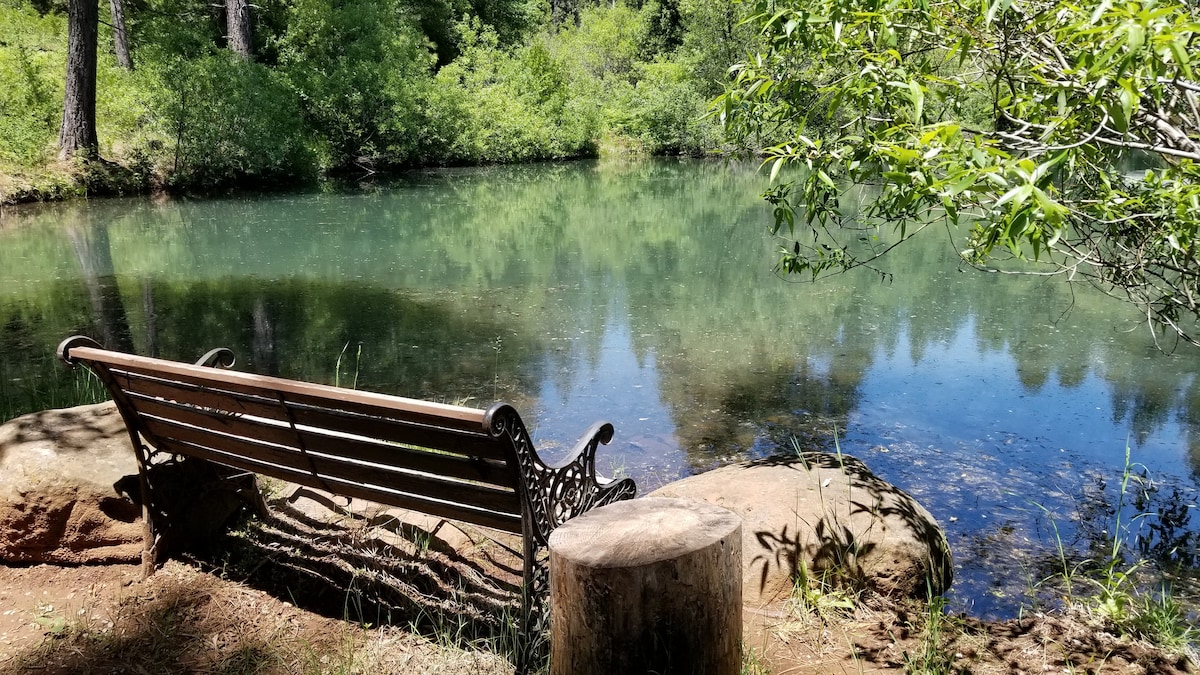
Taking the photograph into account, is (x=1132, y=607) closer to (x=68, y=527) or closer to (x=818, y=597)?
(x=818, y=597)

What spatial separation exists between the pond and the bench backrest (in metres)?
2.61

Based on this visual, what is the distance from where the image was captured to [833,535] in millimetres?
3582

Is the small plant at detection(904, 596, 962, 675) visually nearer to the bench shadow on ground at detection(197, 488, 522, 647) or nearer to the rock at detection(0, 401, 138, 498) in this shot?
the bench shadow on ground at detection(197, 488, 522, 647)

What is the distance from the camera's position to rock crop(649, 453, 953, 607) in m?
3.52

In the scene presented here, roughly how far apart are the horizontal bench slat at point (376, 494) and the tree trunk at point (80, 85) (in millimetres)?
19723

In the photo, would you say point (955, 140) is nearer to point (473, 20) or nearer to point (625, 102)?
point (473, 20)

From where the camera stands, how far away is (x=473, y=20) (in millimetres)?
39000

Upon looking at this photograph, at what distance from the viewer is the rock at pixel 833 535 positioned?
139 inches

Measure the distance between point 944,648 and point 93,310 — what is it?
33.0 ft

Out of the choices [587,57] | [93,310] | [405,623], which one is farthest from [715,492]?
[587,57]

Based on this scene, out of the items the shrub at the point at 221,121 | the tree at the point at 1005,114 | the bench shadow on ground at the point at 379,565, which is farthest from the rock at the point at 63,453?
the shrub at the point at 221,121

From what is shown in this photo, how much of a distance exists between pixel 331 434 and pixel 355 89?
27.4 metres

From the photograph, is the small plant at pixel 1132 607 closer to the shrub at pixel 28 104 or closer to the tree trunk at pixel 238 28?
the shrub at pixel 28 104

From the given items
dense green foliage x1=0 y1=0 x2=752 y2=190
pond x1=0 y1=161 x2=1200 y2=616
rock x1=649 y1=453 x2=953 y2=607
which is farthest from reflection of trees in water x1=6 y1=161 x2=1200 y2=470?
dense green foliage x1=0 y1=0 x2=752 y2=190
